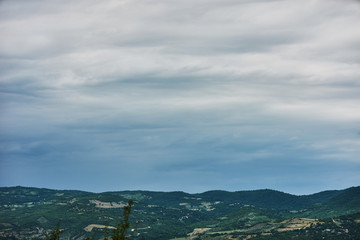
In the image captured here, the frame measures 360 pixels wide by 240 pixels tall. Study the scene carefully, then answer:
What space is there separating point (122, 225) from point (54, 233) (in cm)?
1200

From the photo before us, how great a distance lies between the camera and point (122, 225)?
72.6m

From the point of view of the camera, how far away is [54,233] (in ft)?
253
